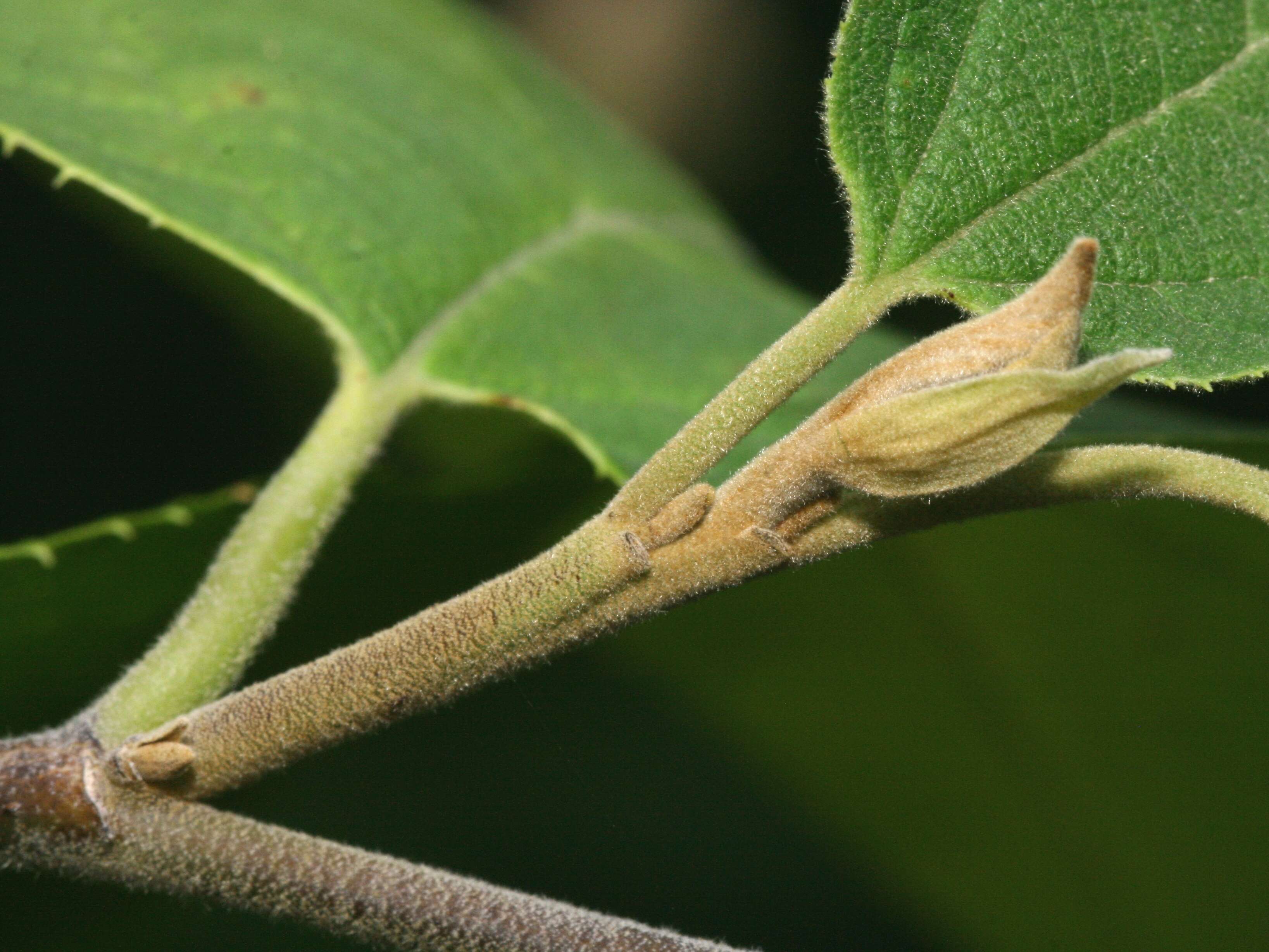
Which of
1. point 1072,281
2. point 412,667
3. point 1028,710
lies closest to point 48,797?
point 412,667

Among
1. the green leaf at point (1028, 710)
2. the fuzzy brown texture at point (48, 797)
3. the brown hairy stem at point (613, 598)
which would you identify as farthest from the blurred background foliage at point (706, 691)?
the brown hairy stem at point (613, 598)

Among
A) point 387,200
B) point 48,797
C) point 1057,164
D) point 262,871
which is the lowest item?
point 262,871

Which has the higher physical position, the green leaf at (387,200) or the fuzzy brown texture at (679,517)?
the green leaf at (387,200)

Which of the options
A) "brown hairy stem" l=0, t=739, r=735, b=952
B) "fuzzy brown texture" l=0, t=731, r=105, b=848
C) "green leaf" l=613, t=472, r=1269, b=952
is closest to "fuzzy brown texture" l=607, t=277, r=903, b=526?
"brown hairy stem" l=0, t=739, r=735, b=952

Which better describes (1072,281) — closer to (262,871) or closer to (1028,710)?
(262,871)

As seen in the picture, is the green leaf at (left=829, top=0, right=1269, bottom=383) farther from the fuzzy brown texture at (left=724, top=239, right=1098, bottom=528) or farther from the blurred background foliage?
the blurred background foliage

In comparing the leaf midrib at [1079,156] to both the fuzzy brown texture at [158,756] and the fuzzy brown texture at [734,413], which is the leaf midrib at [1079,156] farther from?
the fuzzy brown texture at [158,756]

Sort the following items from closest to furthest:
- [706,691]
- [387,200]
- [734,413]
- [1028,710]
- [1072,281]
→ [1072,281]
[734,413]
[387,200]
[1028,710]
[706,691]
